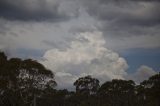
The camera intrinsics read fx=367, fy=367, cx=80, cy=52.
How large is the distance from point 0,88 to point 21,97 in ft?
19.4

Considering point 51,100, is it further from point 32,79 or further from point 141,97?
point 32,79

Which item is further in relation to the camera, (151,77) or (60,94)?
(60,94)

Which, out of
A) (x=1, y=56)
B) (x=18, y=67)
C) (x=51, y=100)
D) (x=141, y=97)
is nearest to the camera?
(x=1, y=56)

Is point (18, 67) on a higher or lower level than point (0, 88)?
higher

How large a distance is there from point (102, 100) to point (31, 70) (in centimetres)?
2599

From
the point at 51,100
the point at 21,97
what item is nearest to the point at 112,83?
the point at 51,100

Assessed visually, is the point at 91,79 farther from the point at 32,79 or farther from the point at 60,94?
the point at 32,79

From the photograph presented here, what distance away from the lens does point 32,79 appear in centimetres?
4984

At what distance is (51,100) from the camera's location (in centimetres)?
7694

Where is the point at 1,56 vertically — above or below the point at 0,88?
above

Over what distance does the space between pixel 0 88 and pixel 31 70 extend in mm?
5132

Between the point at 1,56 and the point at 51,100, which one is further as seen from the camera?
the point at 51,100

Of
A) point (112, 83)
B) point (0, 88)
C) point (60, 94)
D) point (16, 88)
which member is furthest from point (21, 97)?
point (60, 94)

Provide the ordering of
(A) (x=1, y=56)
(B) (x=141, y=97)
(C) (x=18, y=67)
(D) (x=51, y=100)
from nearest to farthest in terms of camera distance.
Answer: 1. (A) (x=1, y=56)
2. (C) (x=18, y=67)
3. (B) (x=141, y=97)
4. (D) (x=51, y=100)
